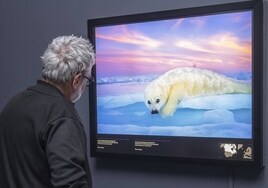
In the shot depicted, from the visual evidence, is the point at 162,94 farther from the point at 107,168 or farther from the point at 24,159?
the point at 24,159

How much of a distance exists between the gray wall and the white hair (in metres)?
0.98

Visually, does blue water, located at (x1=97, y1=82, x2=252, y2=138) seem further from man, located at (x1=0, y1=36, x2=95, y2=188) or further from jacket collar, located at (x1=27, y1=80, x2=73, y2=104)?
jacket collar, located at (x1=27, y1=80, x2=73, y2=104)

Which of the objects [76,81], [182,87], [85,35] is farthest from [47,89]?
[85,35]

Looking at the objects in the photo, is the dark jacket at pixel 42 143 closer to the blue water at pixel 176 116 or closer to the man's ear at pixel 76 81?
the man's ear at pixel 76 81

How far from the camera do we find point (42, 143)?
4.70 feet

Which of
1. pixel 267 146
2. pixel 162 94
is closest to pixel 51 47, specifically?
pixel 162 94

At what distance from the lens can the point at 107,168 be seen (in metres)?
2.62

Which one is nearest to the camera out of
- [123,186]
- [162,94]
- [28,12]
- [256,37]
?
[256,37]

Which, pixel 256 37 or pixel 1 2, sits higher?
pixel 1 2

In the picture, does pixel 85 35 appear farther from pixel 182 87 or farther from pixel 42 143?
pixel 42 143

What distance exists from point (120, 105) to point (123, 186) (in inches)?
19.4

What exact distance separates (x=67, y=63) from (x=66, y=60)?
0.01 m

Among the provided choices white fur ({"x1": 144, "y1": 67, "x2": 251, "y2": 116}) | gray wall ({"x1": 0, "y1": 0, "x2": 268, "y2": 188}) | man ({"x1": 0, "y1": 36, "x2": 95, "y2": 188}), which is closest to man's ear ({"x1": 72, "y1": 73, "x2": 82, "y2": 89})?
man ({"x1": 0, "y1": 36, "x2": 95, "y2": 188})

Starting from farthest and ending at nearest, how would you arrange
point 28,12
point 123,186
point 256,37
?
1. point 28,12
2. point 123,186
3. point 256,37
